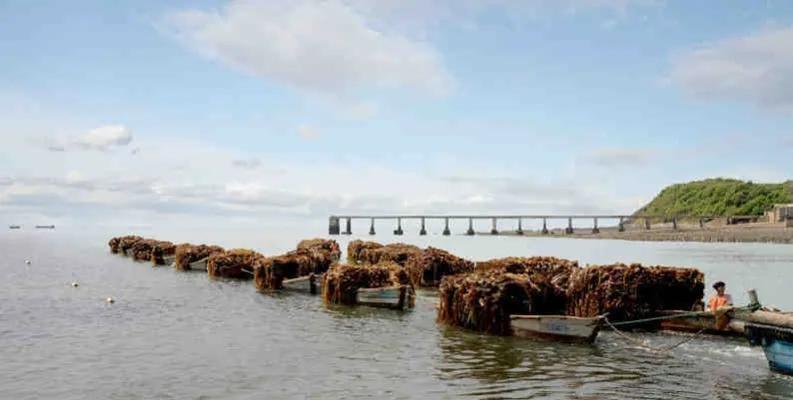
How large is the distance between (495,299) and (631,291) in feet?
16.7

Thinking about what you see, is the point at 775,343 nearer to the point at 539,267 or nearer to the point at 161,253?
the point at 539,267

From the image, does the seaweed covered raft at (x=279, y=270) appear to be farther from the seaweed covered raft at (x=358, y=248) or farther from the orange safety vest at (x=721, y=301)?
the orange safety vest at (x=721, y=301)

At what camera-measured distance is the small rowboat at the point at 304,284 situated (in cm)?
4206

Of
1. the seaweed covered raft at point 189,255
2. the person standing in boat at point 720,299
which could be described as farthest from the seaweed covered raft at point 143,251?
the person standing in boat at point 720,299

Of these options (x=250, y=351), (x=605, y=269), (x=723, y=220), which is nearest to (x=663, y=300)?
(x=605, y=269)

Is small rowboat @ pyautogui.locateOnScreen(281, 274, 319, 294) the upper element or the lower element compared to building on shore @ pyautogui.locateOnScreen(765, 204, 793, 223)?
lower

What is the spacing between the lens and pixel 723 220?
17650 cm

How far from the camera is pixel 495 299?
83.5ft

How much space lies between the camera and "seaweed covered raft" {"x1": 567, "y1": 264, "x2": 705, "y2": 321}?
2614cm

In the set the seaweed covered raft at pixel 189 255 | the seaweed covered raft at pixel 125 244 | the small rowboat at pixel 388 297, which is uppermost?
the seaweed covered raft at pixel 125 244

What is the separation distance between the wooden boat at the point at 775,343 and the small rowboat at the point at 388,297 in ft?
55.2

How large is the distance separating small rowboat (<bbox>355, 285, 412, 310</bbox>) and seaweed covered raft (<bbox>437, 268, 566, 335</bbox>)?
5853 mm

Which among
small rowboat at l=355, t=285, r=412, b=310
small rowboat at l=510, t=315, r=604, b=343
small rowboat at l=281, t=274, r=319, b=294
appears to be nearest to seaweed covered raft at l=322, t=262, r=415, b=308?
small rowboat at l=355, t=285, r=412, b=310

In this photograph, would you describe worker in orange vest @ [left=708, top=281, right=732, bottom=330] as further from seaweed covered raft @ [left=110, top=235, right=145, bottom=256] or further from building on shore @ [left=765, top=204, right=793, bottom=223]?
building on shore @ [left=765, top=204, right=793, bottom=223]
